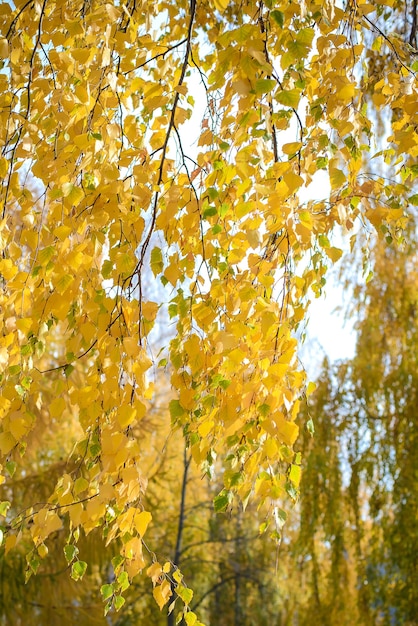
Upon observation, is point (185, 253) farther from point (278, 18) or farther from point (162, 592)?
point (162, 592)

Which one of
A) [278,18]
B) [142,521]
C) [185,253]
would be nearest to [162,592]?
[142,521]

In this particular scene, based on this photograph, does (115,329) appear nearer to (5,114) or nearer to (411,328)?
(5,114)

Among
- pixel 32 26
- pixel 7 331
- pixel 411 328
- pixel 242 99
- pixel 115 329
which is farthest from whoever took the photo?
pixel 411 328

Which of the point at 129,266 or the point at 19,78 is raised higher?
the point at 19,78

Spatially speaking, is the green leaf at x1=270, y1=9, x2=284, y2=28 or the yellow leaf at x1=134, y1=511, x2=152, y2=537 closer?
the green leaf at x1=270, y1=9, x2=284, y2=28

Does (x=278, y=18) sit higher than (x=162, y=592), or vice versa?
(x=278, y=18)

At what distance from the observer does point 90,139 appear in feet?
3.40

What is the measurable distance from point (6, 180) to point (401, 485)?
374 centimetres

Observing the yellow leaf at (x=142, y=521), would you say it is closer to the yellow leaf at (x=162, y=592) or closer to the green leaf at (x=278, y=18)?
the yellow leaf at (x=162, y=592)

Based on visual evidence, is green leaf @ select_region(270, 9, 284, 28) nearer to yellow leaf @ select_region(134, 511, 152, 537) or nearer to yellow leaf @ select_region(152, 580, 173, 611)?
yellow leaf @ select_region(134, 511, 152, 537)

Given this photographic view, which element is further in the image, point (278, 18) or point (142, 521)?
point (142, 521)

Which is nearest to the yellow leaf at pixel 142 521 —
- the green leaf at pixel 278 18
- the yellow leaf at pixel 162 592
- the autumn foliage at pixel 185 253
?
the autumn foliage at pixel 185 253

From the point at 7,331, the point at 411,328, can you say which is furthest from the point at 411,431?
the point at 7,331

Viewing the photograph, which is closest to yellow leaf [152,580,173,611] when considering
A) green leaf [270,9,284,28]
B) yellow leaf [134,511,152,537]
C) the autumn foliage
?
the autumn foliage
